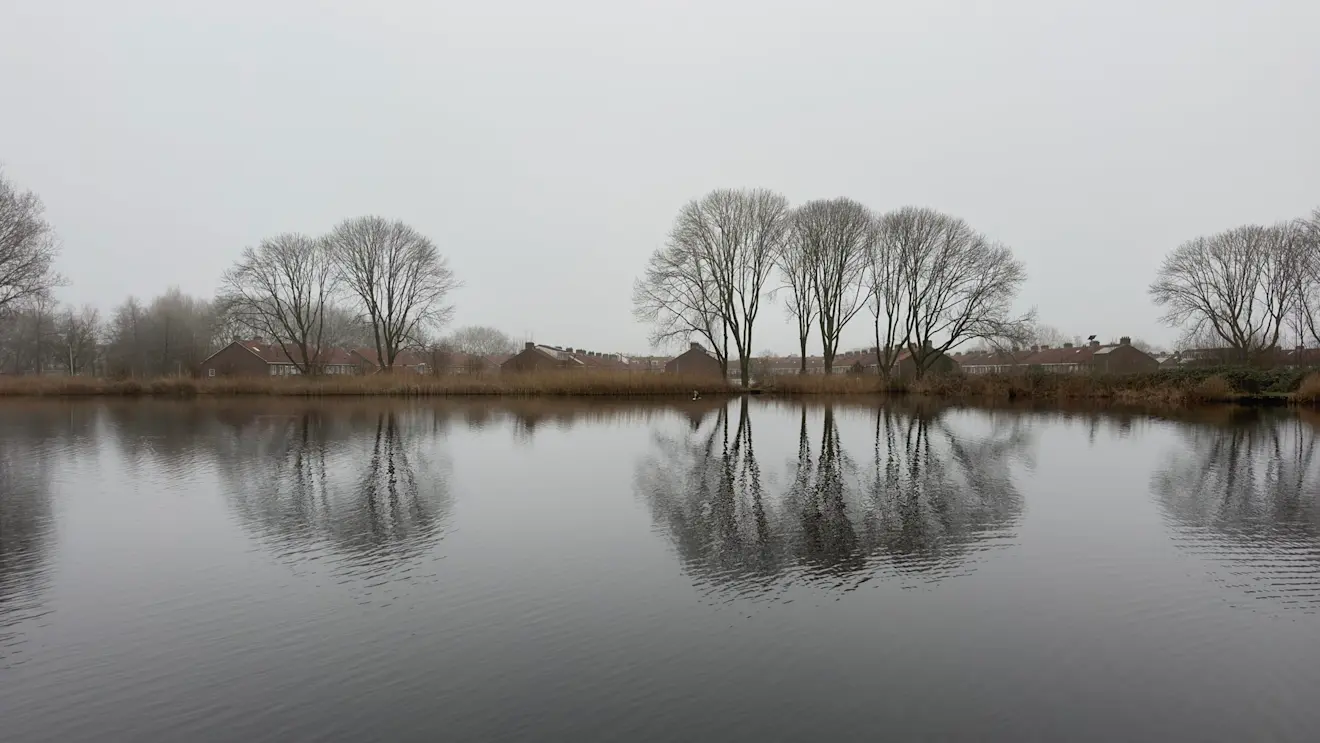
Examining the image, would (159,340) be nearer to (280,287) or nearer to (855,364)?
(280,287)

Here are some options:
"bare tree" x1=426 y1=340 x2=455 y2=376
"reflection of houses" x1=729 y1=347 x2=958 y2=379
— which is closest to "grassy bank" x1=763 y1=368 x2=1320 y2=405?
"reflection of houses" x1=729 y1=347 x2=958 y2=379

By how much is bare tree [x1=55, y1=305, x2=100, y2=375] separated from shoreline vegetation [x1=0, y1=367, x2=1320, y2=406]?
25512 mm

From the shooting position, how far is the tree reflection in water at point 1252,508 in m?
7.65

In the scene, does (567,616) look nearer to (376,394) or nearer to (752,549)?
(752,549)

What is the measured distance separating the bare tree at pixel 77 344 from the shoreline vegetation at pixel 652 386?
25512 millimetres

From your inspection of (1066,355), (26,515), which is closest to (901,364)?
(1066,355)

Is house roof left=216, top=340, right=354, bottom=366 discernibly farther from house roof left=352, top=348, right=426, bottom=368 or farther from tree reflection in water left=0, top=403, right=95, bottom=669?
tree reflection in water left=0, top=403, right=95, bottom=669

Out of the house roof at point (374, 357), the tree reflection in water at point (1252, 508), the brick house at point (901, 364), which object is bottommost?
the tree reflection in water at point (1252, 508)

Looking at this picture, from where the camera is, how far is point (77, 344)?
6650 centimetres

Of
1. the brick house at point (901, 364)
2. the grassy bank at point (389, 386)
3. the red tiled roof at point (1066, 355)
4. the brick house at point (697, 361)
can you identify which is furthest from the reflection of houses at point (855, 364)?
the grassy bank at point (389, 386)

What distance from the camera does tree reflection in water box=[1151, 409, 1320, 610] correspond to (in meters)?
7.65

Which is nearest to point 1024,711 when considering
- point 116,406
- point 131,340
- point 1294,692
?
point 1294,692

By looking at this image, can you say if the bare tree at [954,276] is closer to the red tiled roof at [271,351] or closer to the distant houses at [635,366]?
the distant houses at [635,366]

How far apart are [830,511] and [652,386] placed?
3237 cm
